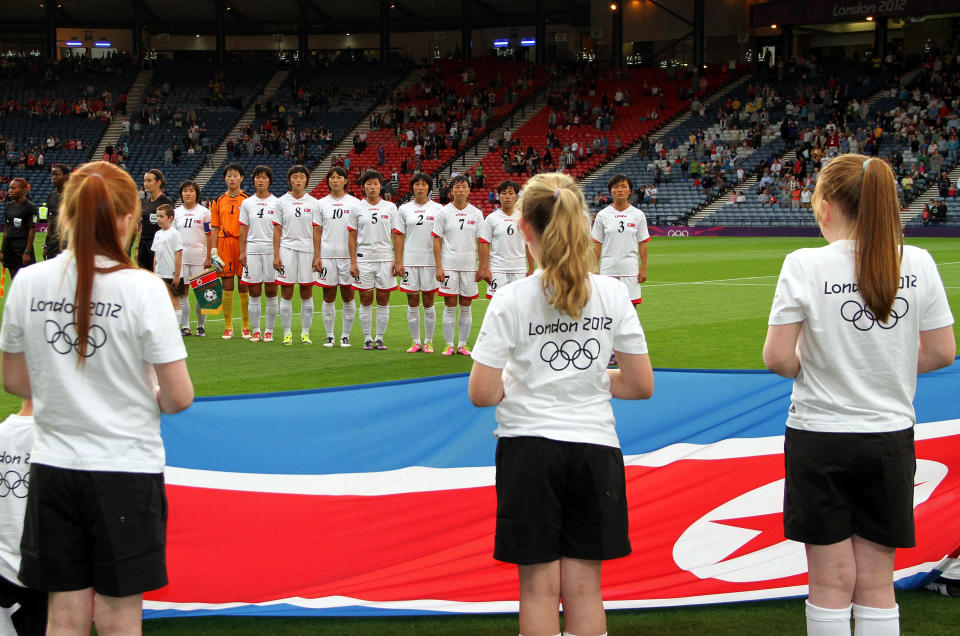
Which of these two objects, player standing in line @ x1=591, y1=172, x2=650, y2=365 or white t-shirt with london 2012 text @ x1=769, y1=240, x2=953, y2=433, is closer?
white t-shirt with london 2012 text @ x1=769, y1=240, x2=953, y2=433

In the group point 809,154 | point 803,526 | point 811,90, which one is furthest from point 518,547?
point 811,90

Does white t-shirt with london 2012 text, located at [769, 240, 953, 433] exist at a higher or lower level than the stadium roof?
lower

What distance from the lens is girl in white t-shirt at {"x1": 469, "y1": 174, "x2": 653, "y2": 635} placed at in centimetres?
309

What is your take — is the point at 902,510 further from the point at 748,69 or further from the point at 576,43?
the point at 576,43

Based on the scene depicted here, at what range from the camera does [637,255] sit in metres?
11.8

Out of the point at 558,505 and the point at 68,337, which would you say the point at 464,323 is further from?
the point at 68,337

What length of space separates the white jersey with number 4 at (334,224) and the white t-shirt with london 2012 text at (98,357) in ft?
32.5

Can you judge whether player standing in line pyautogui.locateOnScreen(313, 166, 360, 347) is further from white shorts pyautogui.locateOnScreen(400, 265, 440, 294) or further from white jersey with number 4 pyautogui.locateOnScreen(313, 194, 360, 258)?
white shorts pyautogui.locateOnScreen(400, 265, 440, 294)

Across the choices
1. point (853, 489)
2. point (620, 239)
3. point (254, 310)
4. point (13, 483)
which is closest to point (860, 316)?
point (853, 489)

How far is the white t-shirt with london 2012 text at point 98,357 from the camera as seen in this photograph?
288 centimetres

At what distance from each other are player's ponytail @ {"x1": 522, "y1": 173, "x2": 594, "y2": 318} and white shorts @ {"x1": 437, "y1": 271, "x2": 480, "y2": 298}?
29.6 ft

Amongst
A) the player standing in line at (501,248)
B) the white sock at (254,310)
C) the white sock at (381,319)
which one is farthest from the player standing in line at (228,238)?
the player standing in line at (501,248)

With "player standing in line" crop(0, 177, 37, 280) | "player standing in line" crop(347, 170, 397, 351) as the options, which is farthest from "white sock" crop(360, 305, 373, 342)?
"player standing in line" crop(0, 177, 37, 280)

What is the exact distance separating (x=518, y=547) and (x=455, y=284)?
9.24m
